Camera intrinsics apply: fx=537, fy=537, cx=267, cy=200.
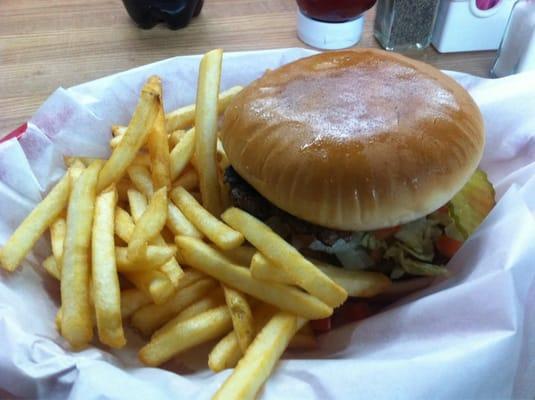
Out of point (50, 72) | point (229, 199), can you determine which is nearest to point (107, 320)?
point (229, 199)

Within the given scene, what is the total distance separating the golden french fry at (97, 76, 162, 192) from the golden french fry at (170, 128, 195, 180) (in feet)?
0.34

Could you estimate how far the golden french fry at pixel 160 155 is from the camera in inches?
51.6

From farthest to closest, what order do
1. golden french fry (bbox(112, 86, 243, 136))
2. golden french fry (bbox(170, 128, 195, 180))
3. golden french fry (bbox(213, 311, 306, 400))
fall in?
golden french fry (bbox(112, 86, 243, 136))
golden french fry (bbox(170, 128, 195, 180))
golden french fry (bbox(213, 311, 306, 400))

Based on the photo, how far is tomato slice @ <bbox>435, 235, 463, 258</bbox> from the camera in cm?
131

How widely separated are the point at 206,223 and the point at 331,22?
1.38m

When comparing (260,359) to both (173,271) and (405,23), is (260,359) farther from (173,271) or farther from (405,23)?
(405,23)

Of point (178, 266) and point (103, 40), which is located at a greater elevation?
point (178, 266)

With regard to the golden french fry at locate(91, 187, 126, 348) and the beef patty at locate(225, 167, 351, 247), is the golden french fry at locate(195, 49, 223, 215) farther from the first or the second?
the golden french fry at locate(91, 187, 126, 348)

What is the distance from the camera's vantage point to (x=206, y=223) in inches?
46.8

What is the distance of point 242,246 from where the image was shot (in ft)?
3.98

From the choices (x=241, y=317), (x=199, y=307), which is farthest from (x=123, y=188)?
(x=241, y=317)

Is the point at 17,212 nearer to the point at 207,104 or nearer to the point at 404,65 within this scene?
the point at 207,104

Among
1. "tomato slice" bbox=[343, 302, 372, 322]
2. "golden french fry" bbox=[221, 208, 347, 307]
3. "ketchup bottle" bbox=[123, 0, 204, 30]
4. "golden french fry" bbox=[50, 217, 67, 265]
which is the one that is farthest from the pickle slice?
"ketchup bottle" bbox=[123, 0, 204, 30]

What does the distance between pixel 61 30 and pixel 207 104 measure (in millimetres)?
1425
